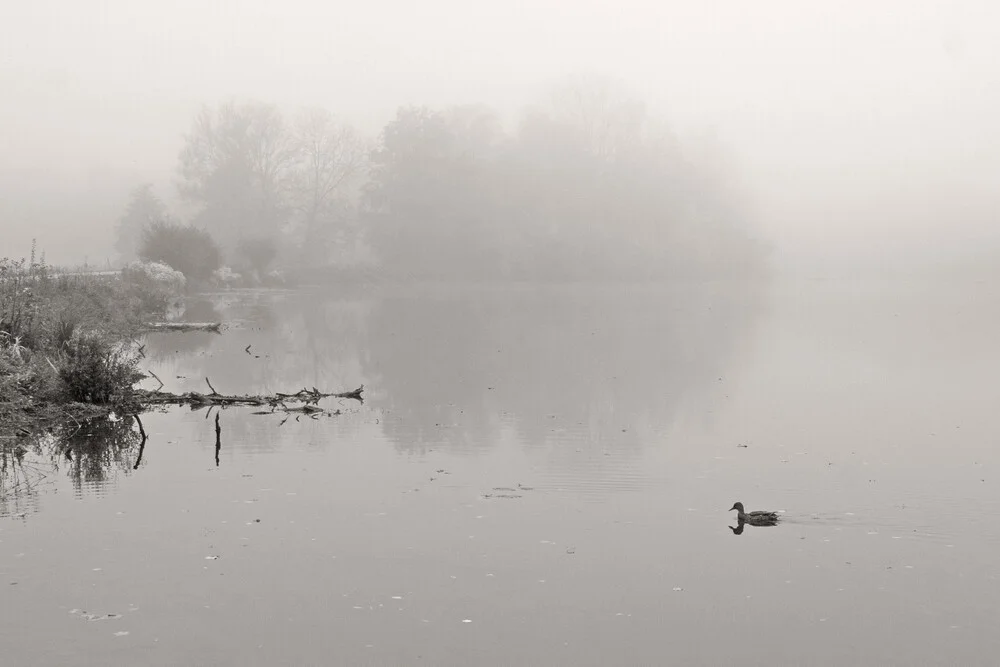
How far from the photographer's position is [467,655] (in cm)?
631

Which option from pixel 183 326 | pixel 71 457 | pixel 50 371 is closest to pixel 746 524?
pixel 71 457

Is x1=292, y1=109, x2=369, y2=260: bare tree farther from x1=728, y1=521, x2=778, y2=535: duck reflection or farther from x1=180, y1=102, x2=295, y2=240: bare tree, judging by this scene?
x1=728, y1=521, x2=778, y2=535: duck reflection

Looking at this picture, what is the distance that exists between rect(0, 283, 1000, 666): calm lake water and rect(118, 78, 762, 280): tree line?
5808 centimetres

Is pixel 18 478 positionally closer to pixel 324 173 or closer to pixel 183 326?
pixel 183 326

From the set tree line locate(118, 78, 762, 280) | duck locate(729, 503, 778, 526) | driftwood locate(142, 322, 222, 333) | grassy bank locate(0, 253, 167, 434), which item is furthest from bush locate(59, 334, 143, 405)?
tree line locate(118, 78, 762, 280)

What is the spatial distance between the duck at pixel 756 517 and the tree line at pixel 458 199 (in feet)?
221

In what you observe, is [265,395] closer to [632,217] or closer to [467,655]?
[467,655]

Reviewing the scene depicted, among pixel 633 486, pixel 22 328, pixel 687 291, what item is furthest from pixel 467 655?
pixel 687 291

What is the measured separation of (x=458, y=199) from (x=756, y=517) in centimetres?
6864

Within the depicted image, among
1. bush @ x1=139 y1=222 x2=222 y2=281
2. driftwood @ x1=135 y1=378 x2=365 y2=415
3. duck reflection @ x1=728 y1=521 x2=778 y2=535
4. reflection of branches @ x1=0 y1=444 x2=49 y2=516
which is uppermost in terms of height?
bush @ x1=139 y1=222 x2=222 y2=281

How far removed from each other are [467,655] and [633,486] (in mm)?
4608

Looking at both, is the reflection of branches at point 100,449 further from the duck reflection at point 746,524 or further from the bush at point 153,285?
the bush at point 153,285

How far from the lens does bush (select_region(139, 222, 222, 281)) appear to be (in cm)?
5344

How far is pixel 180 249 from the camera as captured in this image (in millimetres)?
54531
